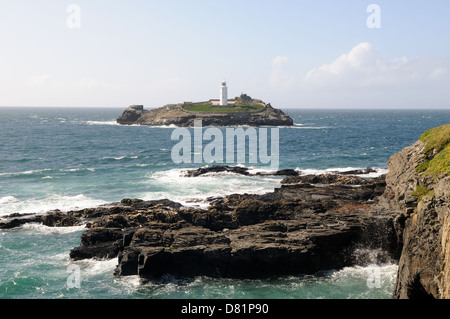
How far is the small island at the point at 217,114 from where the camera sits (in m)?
145

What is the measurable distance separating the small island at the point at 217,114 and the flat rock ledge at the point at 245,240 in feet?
371

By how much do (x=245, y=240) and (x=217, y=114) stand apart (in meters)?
124

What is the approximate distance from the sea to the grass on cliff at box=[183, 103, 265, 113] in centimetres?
5674

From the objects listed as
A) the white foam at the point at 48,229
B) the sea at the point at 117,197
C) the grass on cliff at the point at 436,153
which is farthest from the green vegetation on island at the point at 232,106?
the grass on cliff at the point at 436,153

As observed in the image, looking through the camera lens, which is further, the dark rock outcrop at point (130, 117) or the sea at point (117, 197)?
the dark rock outcrop at point (130, 117)

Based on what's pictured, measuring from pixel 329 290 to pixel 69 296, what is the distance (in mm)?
13360

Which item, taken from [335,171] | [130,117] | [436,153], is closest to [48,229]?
[436,153]

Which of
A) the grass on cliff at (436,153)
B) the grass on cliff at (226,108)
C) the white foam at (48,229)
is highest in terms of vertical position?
the grass on cliff at (226,108)

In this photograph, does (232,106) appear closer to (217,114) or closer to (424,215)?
(217,114)

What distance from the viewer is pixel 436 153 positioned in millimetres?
23828

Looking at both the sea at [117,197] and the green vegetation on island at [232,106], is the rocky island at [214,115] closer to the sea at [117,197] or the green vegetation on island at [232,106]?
the green vegetation on island at [232,106]
